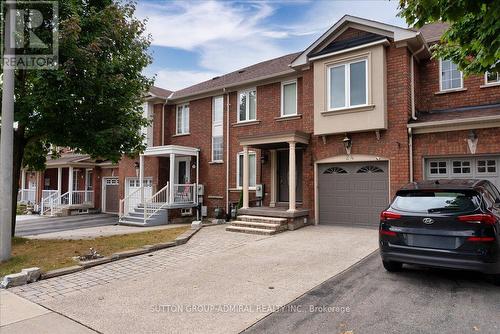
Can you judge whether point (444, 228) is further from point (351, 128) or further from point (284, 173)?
point (284, 173)

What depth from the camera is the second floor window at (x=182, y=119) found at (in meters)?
18.5

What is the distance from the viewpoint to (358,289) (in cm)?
515

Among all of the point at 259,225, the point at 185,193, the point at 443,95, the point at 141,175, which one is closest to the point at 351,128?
the point at 443,95

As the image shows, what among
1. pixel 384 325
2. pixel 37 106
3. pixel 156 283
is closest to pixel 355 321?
pixel 384 325

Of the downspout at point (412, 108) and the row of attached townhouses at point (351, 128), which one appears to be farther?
the downspout at point (412, 108)

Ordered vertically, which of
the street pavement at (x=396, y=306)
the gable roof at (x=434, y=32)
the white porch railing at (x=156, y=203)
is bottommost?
the street pavement at (x=396, y=306)

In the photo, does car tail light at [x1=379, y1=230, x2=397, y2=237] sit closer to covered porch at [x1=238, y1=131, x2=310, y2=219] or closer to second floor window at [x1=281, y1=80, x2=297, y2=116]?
covered porch at [x1=238, y1=131, x2=310, y2=219]

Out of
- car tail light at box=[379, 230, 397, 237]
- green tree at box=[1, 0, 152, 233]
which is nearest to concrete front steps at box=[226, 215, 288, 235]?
green tree at box=[1, 0, 152, 233]

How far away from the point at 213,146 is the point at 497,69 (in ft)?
43.1

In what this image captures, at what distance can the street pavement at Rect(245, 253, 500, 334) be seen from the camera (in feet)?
12.6

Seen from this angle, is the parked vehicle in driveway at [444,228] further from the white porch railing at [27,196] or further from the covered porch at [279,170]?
the white porch railing at [27,196]

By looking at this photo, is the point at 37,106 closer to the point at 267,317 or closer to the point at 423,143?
the point at 267,317

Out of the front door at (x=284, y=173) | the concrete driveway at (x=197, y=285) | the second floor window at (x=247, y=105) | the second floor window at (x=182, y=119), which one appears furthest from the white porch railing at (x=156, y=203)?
the concrete driveway at (x=197, y=285)

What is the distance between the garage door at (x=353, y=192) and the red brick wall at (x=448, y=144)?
1061 mm
